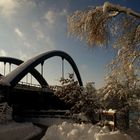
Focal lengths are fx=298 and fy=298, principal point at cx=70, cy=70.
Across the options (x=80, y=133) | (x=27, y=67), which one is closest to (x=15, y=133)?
(x=80, y=133)

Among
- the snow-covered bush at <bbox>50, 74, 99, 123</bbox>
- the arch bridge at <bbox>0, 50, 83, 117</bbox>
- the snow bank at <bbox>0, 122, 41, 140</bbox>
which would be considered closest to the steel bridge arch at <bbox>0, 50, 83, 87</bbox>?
the arch bridge at <bbox>0, 50, 83, 117</bbox>

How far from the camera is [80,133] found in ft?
39.0

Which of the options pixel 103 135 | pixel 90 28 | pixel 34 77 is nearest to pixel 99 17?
pixel 90 28

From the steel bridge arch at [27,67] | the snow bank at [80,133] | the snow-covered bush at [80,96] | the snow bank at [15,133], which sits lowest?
the snow bank at [15,133]

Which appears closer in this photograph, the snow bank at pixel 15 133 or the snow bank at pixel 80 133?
the snow bank at pixel 80 133

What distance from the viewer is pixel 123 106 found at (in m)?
24.2

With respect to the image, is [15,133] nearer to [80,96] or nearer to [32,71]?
[80,96]

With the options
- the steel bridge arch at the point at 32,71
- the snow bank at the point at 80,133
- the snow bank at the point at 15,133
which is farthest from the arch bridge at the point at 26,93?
the snow bank at the point at 80,133

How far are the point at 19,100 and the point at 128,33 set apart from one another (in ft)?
140

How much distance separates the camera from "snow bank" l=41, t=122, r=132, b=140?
10.9m

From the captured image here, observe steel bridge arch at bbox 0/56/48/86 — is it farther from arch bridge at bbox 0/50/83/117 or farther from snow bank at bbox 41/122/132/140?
snow bank at bbox 41/122/132/140

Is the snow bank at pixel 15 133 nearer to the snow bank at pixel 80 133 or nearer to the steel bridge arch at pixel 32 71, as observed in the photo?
the snow bank at pixel 80 133

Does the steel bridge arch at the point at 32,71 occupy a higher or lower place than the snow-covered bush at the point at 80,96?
higher

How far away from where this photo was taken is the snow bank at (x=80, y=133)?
10.9 m
